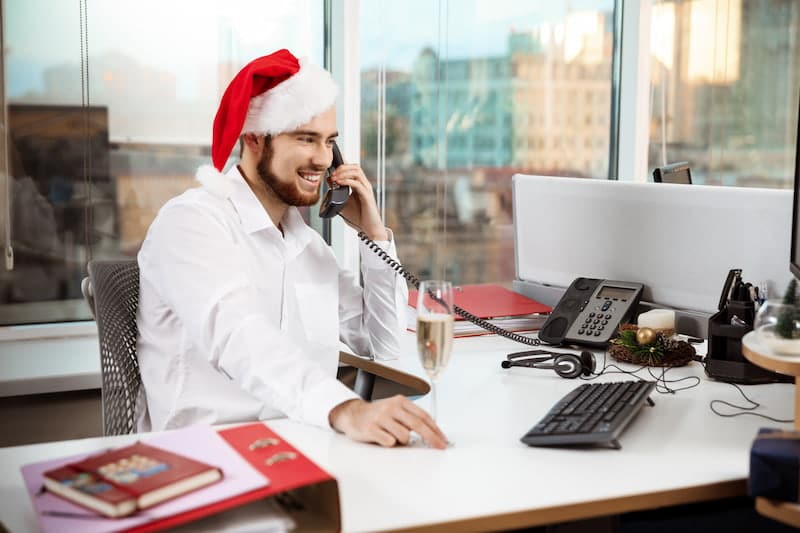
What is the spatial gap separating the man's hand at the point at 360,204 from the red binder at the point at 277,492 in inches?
43.7

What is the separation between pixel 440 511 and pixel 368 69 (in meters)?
2.43

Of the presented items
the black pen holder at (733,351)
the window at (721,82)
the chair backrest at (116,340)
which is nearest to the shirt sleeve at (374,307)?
the chair backrest at (116,340)

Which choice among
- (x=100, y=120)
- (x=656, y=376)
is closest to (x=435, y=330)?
(x=656, y=376)

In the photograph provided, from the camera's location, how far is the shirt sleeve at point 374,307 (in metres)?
2.27

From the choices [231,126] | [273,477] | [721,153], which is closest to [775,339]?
[273,477]

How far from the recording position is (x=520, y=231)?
2607 mm

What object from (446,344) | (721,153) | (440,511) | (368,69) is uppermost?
(368,69)

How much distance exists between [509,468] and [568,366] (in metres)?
0.60

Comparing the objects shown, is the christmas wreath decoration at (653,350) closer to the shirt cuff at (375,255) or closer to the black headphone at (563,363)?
the black headphone at (563,363)

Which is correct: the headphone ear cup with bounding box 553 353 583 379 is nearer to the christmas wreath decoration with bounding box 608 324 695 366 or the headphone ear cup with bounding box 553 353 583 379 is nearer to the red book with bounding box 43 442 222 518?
the christmas wreath decoration with bounding box 608 324 695 366

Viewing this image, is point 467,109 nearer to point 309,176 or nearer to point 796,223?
point 309,176

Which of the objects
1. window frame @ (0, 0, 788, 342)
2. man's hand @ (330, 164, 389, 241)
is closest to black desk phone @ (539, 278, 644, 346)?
man's hand @ (330, 164, 389, 241)

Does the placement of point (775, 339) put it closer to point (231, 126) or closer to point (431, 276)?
point (231, 126)

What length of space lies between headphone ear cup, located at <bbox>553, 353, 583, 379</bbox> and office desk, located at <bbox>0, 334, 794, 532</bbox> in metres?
0.15
